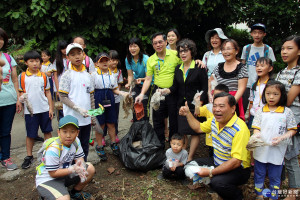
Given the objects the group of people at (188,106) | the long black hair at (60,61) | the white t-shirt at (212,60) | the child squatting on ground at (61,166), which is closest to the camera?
the child squatting on ground at (61,166)

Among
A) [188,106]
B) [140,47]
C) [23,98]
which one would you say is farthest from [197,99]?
[23,98]

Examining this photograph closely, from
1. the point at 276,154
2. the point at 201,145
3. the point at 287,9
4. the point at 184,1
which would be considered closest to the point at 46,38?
the point at 184,1

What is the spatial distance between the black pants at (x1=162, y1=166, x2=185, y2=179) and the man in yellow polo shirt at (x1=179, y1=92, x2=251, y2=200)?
22.9 inches

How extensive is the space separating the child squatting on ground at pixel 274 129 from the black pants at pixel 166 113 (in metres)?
1.34

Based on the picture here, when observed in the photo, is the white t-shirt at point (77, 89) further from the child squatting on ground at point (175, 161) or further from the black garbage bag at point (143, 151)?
the child squatting on ground at point (175, 161)

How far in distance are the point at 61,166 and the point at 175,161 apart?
1.52m

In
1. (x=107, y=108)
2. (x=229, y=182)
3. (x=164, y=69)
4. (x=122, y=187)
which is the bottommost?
(x=122, y=187)

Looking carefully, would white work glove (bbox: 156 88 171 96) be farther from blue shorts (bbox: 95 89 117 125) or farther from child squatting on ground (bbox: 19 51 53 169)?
child squatting on ground (bbox: 19 51 53 169)

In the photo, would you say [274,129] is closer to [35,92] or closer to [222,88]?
[222,88]

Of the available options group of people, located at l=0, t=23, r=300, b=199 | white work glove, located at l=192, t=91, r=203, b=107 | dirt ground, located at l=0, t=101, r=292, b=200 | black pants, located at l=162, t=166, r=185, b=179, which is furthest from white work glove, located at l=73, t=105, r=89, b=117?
white work glove, located at l=192, t=91, r=203, b=107

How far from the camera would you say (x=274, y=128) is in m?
2.75

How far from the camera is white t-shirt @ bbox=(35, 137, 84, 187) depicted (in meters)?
2.58

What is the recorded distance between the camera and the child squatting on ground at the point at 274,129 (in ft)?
8.98

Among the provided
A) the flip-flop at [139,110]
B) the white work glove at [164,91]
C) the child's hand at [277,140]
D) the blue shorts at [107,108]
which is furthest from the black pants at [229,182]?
the blue shorts at [107,108]
